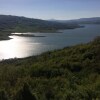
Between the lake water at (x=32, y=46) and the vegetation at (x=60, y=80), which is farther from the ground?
the vegetation at (x=60, y=80)

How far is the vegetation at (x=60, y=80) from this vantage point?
22.0m

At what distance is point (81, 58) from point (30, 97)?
18365 millimetres

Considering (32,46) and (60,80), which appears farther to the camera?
(32,46)

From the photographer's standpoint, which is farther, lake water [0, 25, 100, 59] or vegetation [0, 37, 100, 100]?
lake water [0, 25, 100, 59]

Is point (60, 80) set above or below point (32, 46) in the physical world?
above

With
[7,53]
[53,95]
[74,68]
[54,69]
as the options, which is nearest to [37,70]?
[54,69]

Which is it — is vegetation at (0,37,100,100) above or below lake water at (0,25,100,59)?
above

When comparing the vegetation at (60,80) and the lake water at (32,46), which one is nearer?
the vegetation at (60,80)

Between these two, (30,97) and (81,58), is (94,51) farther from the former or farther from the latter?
(30,97)

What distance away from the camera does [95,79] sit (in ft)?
88.9

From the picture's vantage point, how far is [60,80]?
91.9 ft

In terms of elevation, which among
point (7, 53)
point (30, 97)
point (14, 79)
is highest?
point (30, 97)

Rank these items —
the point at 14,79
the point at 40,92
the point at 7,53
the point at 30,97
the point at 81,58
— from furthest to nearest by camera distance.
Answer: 1. the point at 7,53
2. the point at 81,58
3. the point at 14,79
4. the point at 40,92
5. the point at 30,97

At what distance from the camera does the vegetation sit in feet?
72.2
